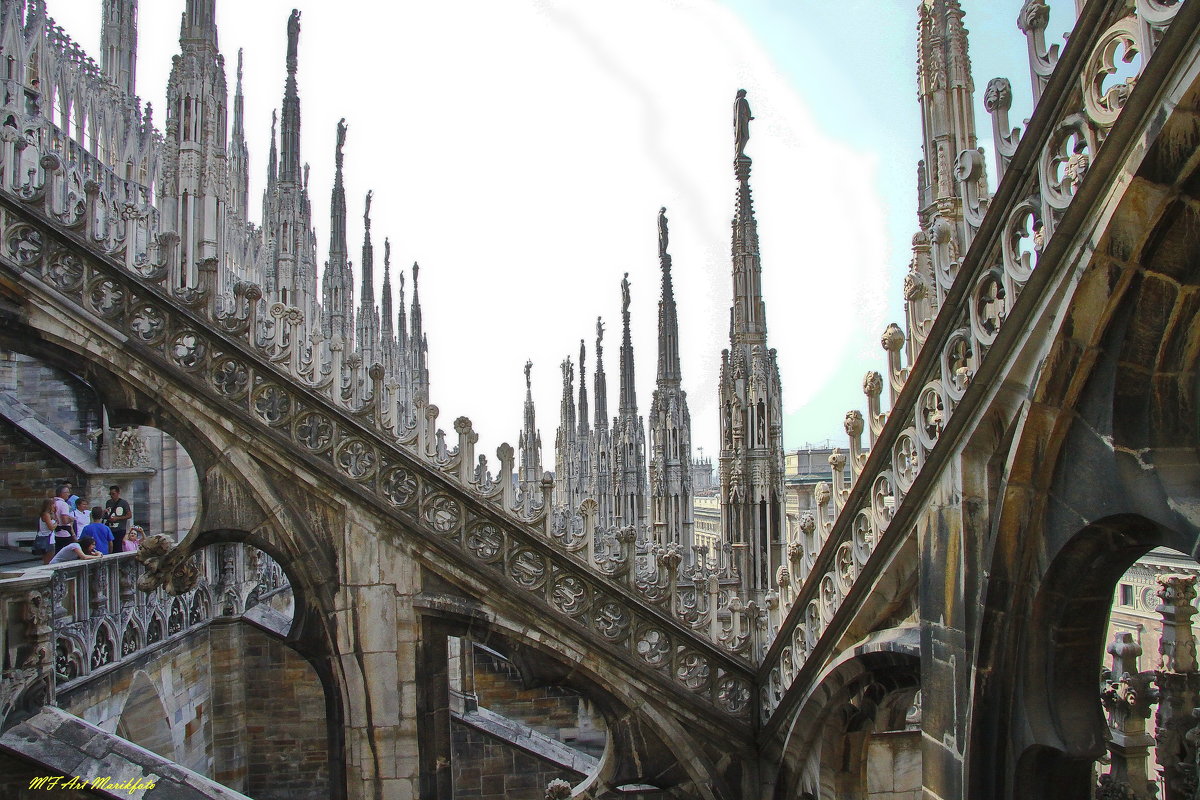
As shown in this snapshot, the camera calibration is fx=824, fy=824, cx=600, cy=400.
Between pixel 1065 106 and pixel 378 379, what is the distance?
5.43 meters

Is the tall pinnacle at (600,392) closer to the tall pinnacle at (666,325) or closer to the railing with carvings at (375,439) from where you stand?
the tall pinnacle at (666,325)

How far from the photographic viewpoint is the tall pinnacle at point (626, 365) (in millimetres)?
26891

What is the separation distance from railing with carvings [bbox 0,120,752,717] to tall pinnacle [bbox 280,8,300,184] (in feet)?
45.9

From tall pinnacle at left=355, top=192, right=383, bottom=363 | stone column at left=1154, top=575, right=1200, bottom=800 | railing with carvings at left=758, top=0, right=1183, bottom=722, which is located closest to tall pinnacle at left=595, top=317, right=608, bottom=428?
tall pinnacle at left=355, top=192, right=383, bottom=363

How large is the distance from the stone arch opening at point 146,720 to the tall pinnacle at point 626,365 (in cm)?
1863

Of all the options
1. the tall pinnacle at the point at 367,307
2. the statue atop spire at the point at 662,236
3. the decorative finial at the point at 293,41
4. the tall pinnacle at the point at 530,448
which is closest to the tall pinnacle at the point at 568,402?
the tall pinnacle at the point at 530,448

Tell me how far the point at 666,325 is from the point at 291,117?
34.3 ft

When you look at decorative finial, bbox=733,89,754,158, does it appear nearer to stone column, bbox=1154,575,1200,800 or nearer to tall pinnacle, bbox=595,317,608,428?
stone column, bbox=1154,575,1200,800

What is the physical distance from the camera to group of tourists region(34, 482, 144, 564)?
877 centimetres

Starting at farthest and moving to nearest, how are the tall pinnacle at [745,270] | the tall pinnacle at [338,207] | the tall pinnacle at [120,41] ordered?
the tall pinnacle at [120,41] < the tall pinnacle at [338,207] < the tall pinnacle at [745,270]

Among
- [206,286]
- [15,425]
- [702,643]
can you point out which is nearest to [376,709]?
[702,643]

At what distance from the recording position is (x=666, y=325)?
69.9ft

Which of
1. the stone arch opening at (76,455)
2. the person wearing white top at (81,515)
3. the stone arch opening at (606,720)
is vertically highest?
the stone arch opening at (76,455)

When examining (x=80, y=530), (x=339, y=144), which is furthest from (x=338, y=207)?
(x=80, y=530)
